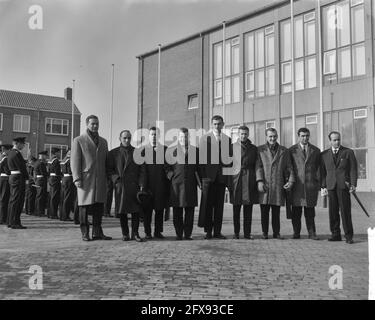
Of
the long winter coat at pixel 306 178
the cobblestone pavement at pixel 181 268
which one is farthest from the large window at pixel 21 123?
the long winter coat at pixel 306 178

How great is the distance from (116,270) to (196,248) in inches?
77.3

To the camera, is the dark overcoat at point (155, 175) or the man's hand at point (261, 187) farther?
the man's hand at point (261, 187)

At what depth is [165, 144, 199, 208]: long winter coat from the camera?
8.24 m

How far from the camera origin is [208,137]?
840 centimetres

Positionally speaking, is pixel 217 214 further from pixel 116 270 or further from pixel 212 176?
pixel 116 270

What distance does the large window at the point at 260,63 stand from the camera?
26.9 m

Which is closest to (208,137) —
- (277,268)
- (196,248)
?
(196,248)

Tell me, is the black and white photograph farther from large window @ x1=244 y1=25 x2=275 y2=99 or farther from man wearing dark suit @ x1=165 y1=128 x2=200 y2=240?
large window @ x1=244 y1=25 x2=275 y2=99

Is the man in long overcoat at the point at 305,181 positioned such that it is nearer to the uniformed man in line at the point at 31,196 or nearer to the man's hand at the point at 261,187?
the man's hand at the point at 261,187

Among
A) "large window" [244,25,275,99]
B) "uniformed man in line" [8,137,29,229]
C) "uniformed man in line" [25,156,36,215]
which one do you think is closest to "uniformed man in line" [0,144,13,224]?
"uniformed man in line" [8,137,29,229]

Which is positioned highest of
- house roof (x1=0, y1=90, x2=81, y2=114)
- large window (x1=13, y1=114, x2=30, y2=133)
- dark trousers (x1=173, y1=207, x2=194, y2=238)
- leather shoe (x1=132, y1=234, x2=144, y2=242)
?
house roof (x1=0, y1=90, x2=81, y2=114)

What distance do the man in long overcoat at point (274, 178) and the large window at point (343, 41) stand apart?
1567cm

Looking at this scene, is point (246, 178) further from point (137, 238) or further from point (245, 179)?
point (137, 238)

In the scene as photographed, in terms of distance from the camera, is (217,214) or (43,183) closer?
(217,214)
